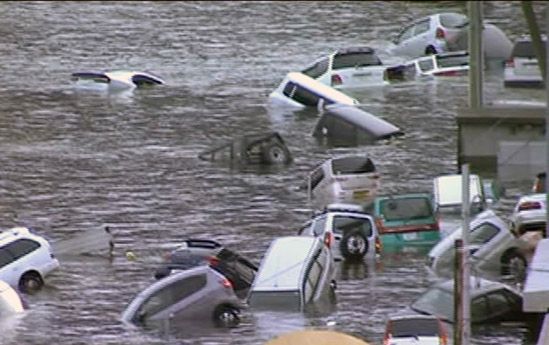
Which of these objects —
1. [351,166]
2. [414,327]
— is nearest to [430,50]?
[351,166]

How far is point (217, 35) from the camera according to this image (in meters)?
59.3

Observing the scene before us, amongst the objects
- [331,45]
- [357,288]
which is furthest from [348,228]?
[331,45]

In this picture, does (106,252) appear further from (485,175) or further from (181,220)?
(485,175)

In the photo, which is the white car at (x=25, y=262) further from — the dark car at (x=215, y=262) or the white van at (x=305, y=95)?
the white van at (x=305, y=95)

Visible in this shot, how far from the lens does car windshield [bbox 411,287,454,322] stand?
1009 inches

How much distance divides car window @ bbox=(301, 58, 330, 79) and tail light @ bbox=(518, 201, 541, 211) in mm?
18431

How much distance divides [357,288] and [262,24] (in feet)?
110

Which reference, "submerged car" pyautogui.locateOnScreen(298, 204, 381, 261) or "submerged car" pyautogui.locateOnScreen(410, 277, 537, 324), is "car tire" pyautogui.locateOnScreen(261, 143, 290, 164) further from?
"submerged car" pyautogui.locateOnScreen(410, 277, 537, 324)

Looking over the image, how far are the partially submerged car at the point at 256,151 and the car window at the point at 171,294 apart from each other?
13633 mm

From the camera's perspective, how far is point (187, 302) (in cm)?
2627

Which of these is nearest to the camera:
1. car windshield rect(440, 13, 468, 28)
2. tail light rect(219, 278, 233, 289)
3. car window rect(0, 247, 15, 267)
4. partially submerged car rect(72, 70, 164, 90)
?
tail light rect(219, 278, 233, 289)

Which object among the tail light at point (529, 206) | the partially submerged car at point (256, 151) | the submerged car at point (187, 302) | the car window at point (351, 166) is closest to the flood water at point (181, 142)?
the submerged car at point (187, 302)

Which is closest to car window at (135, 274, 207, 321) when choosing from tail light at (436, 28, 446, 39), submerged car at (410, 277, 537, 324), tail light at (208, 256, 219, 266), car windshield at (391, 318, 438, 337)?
tail light at (208, 256, 219, 266)

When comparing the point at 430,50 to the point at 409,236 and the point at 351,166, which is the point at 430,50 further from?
the point at 409,236
